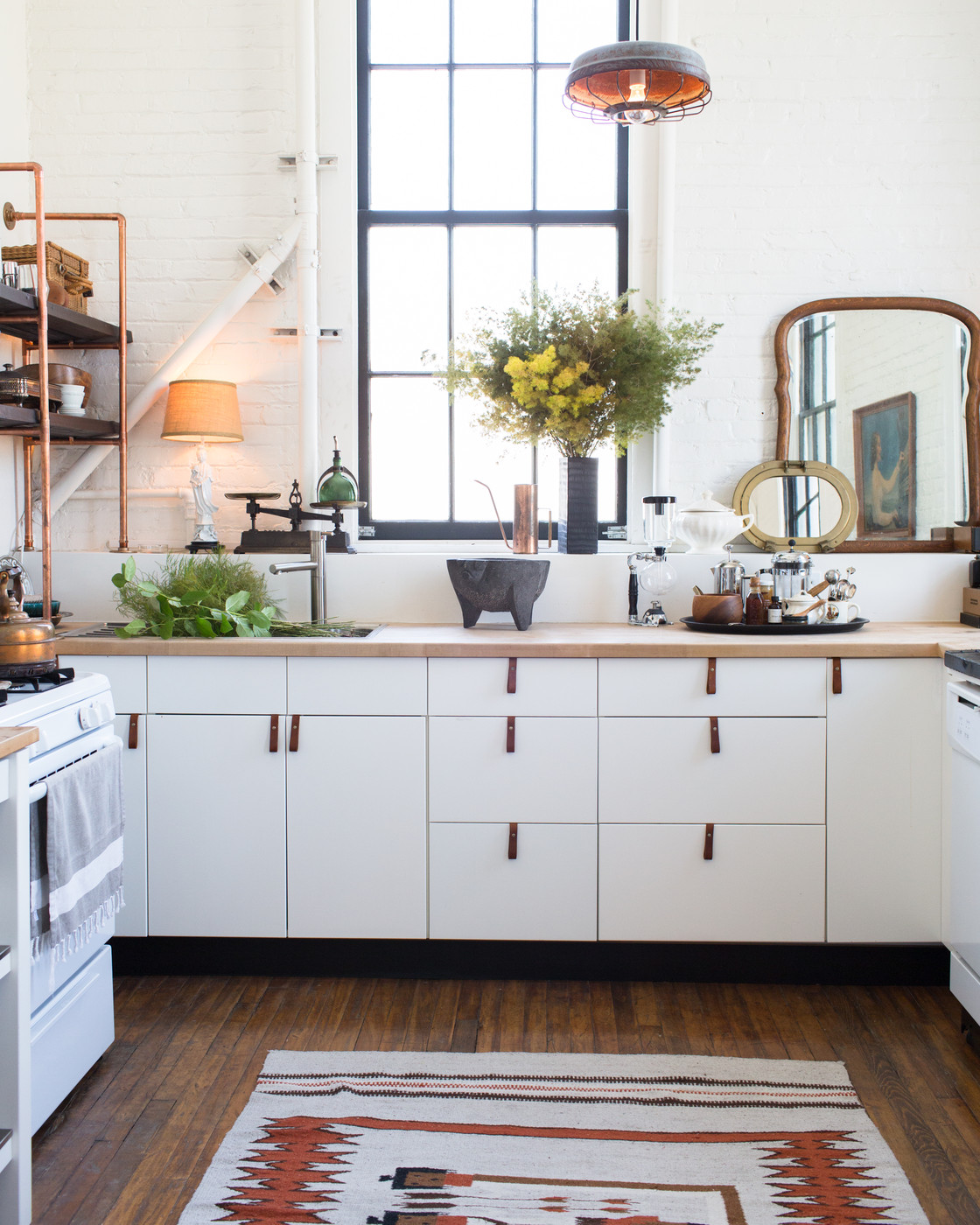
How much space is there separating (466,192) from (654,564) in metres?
1.67

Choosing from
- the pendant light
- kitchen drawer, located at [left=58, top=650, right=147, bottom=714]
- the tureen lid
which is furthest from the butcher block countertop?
the pendant light

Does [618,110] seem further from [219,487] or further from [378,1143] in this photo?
[378,1143]

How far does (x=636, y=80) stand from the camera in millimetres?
2547

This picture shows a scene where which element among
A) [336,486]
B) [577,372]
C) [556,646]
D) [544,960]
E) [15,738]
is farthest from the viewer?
[336,486]

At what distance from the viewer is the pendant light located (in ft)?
8.01

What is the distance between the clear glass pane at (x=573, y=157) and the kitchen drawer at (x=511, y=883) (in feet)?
7.80

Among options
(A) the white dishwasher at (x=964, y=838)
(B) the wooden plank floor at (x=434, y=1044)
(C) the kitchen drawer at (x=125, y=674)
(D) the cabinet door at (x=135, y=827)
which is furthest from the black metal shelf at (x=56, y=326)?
(A) the white dishwasher at (x=964, y=838)

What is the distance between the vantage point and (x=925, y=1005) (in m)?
2.71

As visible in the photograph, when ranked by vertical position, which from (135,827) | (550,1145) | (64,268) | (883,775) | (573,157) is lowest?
(550,1145)

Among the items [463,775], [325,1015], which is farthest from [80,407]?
[325,1015]

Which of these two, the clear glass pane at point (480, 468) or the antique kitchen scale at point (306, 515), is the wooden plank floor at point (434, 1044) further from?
the clear glass pane at point (480, 468)

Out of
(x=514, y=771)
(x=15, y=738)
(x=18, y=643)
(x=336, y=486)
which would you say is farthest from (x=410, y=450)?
(x=15, y=738)

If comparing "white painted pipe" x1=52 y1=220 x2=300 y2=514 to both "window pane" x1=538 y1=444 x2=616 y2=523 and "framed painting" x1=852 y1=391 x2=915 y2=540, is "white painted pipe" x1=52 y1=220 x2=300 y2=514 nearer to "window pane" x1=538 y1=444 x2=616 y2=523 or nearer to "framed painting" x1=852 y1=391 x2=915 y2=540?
"window pane" x1=538 y1=444 x2=616 y2=523

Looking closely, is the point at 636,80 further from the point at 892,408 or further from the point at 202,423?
the point at 202,423
